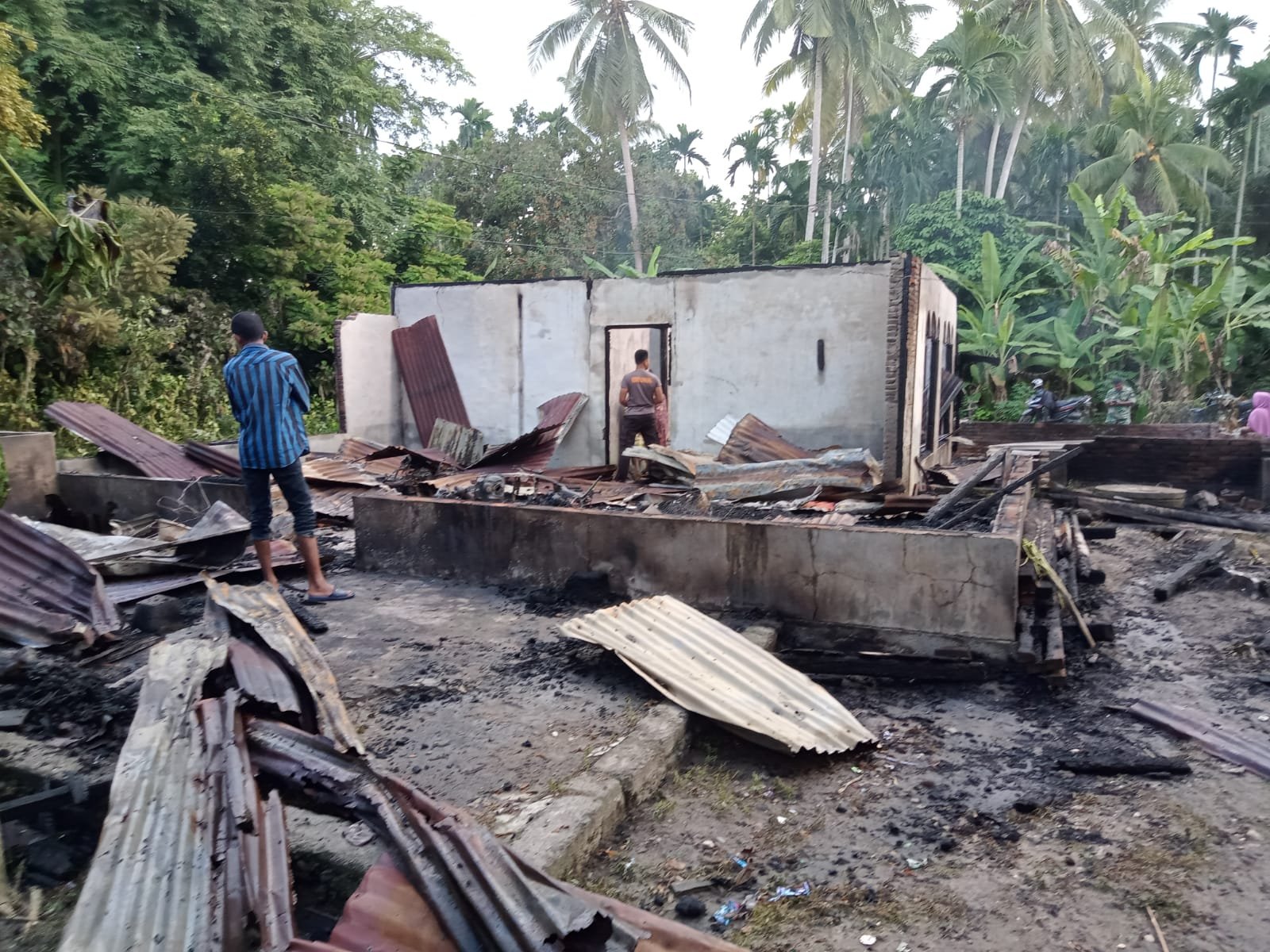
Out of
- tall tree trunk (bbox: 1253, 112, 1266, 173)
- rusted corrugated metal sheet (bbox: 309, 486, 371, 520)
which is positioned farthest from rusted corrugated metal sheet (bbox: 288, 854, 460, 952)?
tall tree trunk (bbox: 1253, 112, 1266, 173)

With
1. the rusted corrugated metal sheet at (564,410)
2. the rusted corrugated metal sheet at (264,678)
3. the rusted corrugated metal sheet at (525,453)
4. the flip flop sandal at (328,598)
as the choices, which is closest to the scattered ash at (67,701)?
the rusted corrugated metal sheet at (264,678)

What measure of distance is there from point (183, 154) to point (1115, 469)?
16.3 metres

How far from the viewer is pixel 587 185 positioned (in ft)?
Answer: 91.8

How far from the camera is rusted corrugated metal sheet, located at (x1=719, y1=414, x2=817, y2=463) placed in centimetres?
953

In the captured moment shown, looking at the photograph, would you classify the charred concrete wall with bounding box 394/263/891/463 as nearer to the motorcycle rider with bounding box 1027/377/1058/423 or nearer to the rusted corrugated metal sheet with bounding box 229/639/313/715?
the motorcycle rider with bounding box 1027/377/1058/423

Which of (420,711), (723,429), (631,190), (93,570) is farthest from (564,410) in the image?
(631,190)

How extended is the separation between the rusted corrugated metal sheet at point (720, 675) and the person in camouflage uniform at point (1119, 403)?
44.6ft

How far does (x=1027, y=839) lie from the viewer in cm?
329

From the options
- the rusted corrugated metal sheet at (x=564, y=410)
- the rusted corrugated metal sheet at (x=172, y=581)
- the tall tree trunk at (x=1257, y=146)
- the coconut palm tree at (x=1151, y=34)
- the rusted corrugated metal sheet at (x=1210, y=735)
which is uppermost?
the coconut palm tree at (x=1151, y=34)

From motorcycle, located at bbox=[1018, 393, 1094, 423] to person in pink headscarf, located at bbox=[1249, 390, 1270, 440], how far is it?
3010 millimetres

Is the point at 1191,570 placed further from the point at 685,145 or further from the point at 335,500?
the point at 685,145

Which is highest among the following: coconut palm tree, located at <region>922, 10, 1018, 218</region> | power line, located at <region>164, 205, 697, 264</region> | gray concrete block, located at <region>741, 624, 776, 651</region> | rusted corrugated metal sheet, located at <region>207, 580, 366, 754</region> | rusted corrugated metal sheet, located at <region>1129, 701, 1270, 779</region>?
coconut palm tree, located at <region>922, 10, 1018, 218</region>

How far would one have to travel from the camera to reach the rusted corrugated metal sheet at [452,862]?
7.16 ft

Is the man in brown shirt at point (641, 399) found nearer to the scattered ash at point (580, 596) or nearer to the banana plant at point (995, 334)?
the scattered ash at point (580, 596)
